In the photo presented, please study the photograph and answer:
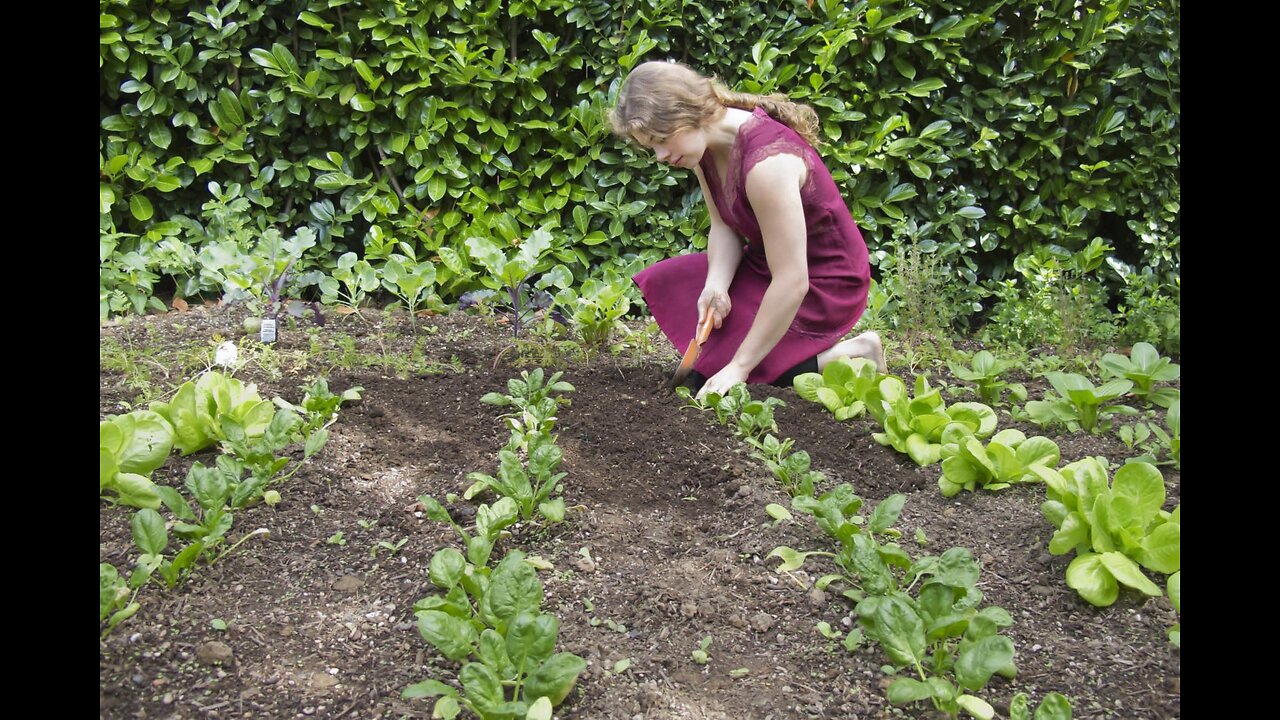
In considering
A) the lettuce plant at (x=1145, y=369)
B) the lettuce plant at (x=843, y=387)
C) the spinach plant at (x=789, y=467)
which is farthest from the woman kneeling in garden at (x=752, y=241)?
the lettuce plant at (x=1145, y=369)

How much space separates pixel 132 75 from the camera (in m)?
4.50

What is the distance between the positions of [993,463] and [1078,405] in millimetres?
559

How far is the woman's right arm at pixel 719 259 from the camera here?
11.5 ft

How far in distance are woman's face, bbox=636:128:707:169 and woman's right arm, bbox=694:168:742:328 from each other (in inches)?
12.8

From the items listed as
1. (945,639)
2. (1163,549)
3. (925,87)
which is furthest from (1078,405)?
(925,87)

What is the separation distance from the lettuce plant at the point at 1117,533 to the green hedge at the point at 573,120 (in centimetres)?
271

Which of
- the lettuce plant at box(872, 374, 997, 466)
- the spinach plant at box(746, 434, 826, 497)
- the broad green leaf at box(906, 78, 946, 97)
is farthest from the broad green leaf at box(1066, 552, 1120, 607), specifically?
the broad green leaf at box(906, 78, 946, 97)

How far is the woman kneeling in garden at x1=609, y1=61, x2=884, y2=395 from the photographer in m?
3.16

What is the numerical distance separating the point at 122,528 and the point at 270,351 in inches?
56.7

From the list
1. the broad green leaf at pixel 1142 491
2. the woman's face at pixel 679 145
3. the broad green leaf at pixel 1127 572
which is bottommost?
the broad green leaf at pixel 1127 572

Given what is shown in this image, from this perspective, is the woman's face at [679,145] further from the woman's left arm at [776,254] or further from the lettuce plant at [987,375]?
the lettuce plant at [987,375]

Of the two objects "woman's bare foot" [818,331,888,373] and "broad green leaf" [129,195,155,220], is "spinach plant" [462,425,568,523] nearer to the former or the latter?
"woman's bare foot" [818,331,888,373]

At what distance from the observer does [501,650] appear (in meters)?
1.64
